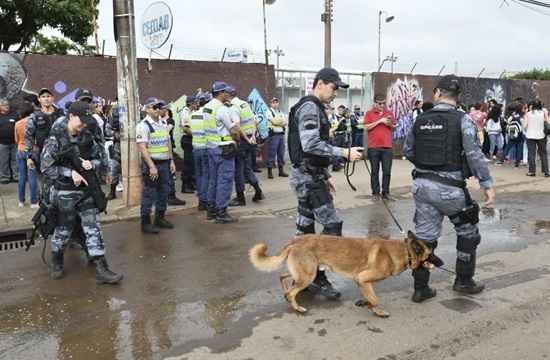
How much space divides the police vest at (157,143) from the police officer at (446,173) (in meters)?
3.58

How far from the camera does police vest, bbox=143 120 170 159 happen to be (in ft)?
22.4

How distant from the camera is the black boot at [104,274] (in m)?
4.95

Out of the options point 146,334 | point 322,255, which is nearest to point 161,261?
point 146,334

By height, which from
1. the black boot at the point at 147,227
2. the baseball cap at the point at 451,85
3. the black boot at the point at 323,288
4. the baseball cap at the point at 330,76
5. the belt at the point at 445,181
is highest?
the baseball cap at the point at 330,76

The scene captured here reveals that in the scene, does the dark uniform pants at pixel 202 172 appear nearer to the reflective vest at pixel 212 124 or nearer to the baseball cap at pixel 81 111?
the reflective vest at pixel 212 124

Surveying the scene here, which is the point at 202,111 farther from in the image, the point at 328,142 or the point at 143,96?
the point at 143,96

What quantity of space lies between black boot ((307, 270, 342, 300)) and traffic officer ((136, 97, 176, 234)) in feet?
9.66

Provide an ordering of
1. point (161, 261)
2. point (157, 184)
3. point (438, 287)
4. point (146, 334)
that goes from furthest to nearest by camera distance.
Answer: point (157, 184) < point (161, 261) < point (438, 287) < point (146, 334)

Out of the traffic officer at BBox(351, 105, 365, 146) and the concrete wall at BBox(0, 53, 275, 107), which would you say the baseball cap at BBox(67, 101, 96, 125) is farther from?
the traffic officer at BBox(351, 105, 365, 146)

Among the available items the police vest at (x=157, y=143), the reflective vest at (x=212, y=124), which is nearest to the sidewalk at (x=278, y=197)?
the reflective vest at (x=212, y=124)

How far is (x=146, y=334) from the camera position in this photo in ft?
12.7

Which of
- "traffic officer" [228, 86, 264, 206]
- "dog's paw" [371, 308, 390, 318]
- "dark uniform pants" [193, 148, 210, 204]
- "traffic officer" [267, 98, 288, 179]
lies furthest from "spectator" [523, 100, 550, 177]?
"dog's paw" [371, 308, 390, 318]

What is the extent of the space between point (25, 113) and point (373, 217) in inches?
226

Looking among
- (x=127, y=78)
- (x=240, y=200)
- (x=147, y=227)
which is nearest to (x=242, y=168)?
(x=240, y=200)
